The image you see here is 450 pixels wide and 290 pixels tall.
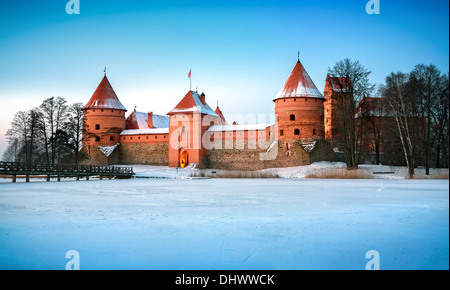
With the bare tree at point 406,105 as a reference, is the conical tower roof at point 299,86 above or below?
above

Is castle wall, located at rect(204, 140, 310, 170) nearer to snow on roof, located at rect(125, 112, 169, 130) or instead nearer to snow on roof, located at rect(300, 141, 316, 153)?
snow on roof, located at rect(300, 141, 316, 153)

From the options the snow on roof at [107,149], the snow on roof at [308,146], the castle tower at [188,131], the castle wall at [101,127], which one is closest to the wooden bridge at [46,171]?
the castle tower at [188,131]

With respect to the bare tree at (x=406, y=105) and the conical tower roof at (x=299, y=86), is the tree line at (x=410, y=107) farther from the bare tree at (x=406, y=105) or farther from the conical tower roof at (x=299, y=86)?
the conical tower roof at (x=299, y=86)

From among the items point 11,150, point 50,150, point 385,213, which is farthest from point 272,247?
point 11,150

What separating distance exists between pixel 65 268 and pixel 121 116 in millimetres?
38717

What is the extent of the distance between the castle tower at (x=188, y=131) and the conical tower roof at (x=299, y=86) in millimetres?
7442

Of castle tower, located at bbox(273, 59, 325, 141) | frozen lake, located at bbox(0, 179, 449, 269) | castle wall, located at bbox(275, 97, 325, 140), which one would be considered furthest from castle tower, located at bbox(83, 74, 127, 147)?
frozen lake, located at bbox(0, 179, 449, 269)

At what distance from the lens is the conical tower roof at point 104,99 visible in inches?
1564

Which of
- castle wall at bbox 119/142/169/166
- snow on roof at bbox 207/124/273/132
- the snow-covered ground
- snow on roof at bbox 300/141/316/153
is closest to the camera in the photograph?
the snow-covered ground

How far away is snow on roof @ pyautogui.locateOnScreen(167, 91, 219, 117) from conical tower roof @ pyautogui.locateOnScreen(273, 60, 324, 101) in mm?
7407

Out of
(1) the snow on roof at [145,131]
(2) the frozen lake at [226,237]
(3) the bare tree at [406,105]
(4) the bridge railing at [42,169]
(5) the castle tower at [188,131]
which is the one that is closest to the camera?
(2) the frozen lake at [226,237]

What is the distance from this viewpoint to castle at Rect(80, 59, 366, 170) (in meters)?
31.6

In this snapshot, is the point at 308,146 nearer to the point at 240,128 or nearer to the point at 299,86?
the point at 299,86
